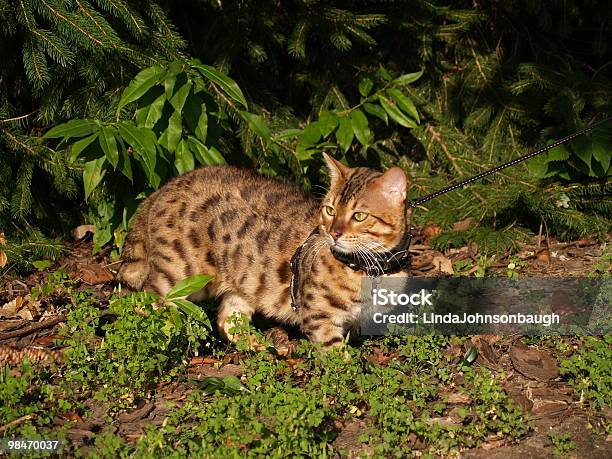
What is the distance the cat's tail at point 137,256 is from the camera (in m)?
5.56

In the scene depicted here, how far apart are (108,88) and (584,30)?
4.74m

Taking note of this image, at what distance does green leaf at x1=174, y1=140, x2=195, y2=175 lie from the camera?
19.2 ft

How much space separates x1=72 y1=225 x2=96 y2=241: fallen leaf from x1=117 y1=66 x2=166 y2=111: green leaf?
5.14 ft

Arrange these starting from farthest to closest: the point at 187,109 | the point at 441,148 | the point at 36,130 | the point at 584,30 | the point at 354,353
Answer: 1. the point at 584,30
2. the point at 441,148
3. the point at 36,130
4. the point at 187,109
5. the point at 354,353

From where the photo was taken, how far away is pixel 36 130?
626 cm

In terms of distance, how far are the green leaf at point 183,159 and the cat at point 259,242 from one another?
0.20m

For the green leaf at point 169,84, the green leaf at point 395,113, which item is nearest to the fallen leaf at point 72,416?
the green leaf at point 169,84

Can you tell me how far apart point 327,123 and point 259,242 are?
1.41 metres

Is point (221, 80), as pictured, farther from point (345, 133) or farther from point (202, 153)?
point (345, 133)

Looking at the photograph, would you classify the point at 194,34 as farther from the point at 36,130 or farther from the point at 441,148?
the point at 441,148

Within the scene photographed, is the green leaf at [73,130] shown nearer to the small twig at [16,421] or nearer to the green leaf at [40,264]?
the green leaf at [40,264]

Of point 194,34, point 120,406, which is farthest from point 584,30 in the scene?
point 120,406

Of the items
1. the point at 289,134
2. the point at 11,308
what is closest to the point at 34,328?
the point at 11,308

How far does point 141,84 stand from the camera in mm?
5512
